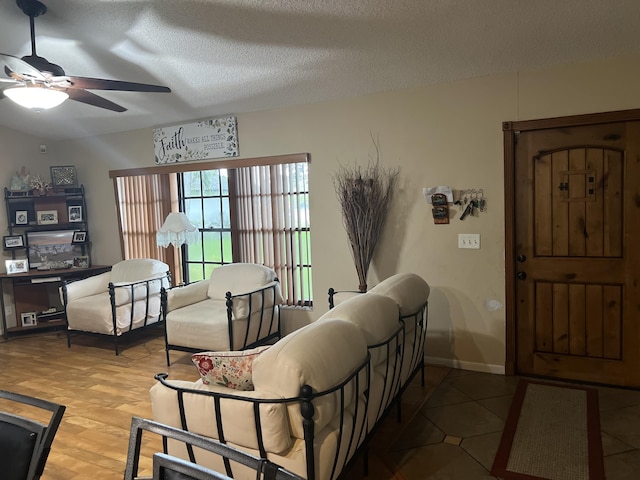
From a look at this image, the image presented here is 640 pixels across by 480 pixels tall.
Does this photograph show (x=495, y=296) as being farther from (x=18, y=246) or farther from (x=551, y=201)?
(x=18, y=246)

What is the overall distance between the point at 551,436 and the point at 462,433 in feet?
1.65

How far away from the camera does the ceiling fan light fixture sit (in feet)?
9.38

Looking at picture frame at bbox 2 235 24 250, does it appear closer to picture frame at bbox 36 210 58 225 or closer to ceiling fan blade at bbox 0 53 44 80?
picture frame at bbox 36 210 58 225

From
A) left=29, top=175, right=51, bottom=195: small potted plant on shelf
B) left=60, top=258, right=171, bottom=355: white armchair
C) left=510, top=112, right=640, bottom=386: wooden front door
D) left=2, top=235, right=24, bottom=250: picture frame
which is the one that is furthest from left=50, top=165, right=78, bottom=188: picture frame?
left=510, top=112, right=640, bottom=386: wooden front door

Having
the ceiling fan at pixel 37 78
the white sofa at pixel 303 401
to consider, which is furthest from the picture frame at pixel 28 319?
the white sofa at pixel 303 401

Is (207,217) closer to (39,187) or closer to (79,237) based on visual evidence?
(79,237)

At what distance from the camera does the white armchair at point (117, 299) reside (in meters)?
4.79

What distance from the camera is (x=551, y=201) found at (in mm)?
3557

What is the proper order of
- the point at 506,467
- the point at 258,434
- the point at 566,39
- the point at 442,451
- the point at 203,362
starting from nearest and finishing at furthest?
the point at 258,434
the point at 203,362
the point at 506,467
the point at 442,451
the point at 566,39

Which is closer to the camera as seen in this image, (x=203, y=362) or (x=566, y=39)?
(x=203, y=362)

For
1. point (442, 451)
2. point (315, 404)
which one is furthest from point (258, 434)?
point (442, 451)

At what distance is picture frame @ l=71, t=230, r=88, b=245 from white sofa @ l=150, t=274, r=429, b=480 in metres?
4.54

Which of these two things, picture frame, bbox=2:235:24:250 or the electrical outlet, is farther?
picture frame, bbox=2:235:24:250

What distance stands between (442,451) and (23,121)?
566 centimetres
